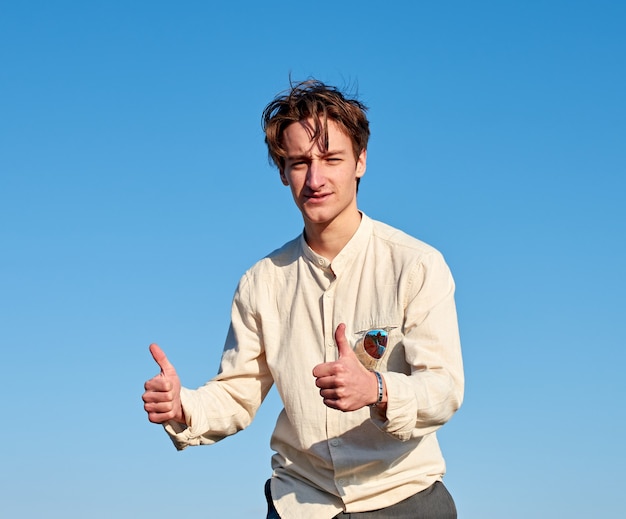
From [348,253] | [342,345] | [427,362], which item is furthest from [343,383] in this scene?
[348,253]

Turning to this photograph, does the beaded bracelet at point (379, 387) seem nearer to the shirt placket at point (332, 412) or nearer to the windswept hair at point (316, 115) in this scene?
the shirt placket at point (332, 412)

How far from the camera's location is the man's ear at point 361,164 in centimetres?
696

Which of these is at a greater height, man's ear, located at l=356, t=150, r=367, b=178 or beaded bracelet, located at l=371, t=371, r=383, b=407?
man's ear, located at l=356, t=150, r=367, b=178

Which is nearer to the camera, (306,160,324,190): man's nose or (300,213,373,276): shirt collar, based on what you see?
(306,160,324,190): man's nose

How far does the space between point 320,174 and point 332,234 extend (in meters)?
0.42

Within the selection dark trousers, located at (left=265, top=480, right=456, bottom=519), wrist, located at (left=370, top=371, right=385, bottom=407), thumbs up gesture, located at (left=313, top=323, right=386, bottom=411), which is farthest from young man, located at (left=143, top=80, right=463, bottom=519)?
thumbs up gesture, located at (left=313, top=323, right=386, bottom=411)

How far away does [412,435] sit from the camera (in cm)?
571

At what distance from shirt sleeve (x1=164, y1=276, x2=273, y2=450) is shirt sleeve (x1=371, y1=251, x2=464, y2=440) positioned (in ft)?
3.73

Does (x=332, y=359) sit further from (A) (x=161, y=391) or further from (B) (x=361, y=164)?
(B) (x=361, y=164)

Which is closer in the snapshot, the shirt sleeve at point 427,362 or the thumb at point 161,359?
the shirt sleeve at point 427,362

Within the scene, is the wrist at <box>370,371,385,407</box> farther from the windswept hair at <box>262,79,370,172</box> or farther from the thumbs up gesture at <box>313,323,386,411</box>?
the windswept hair at <box>262,79,370,172</box>

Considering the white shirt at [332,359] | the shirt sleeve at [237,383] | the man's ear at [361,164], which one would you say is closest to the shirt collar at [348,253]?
the white shirt at [332,359]

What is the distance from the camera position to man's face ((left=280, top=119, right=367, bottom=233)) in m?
6.56

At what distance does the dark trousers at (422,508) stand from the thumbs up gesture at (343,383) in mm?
1226
